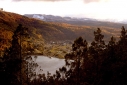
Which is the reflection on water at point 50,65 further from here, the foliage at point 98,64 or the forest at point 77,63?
the foliage at point 98,64

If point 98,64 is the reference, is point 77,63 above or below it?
above

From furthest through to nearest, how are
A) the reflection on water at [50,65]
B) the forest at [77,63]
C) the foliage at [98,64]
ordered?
the reflection on water at [50,65]
the foliage at [98,64]
the forest at [77,63]

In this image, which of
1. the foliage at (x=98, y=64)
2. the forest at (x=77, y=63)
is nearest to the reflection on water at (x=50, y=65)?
the forest at (x=77, y=63)

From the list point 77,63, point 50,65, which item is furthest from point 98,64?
point 50,65

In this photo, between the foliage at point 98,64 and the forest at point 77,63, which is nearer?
the forest at point 77,63

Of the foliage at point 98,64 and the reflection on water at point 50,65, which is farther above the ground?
the foliage at point 98,64

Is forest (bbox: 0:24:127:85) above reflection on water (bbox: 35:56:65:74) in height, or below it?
above

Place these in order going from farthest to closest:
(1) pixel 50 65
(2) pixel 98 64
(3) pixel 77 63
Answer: (1) pixel 50 65, (2) pixel 98 64, (3) pixel 77 63

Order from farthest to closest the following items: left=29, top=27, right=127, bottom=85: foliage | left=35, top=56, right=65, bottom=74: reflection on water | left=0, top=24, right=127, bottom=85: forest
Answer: left=35, top=56, right=65, bottom=74: reflection on water < left=29, top=27, right=127, bottom=85: foliage < left=0, top=24, right=127, bottom=85: forest

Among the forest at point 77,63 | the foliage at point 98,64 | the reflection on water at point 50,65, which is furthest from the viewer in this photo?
the reflection on water at point 50,65

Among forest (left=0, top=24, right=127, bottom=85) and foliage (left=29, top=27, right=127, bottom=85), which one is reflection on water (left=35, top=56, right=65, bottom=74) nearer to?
forest (left=0, top=24, right=127, bottom=85)

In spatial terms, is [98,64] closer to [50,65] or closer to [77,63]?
[77,63]

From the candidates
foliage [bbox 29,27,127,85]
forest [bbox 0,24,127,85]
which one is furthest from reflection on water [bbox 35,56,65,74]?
foliage [bbox 29,27,127,85]

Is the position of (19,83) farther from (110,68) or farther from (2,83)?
(110,68)
